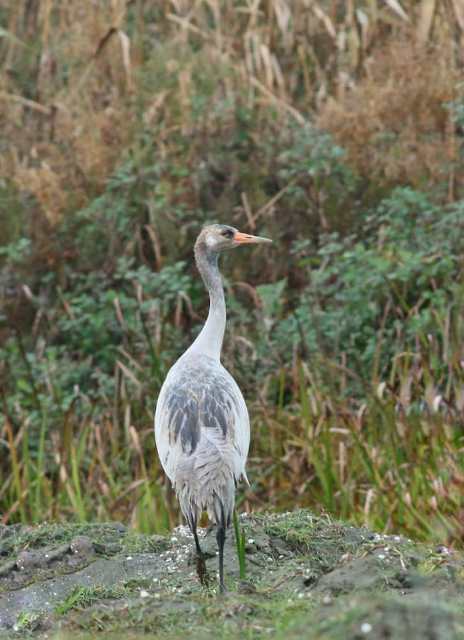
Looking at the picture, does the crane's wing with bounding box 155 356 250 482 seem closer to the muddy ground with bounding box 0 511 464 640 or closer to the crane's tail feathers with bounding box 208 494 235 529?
the crane's tail feathers with bounding box 208 494 235 529

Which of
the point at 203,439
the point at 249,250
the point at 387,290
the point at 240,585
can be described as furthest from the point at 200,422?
the point at 249,250

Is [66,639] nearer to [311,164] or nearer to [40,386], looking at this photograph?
[40,386]

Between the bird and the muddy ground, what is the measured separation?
0.28 m

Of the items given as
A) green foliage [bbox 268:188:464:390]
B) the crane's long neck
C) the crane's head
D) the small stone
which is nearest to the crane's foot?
the small stone

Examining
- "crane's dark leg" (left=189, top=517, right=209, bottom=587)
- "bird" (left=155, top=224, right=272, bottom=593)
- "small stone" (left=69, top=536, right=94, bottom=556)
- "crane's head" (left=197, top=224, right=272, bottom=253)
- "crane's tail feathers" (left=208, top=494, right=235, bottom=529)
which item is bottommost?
"small stone" (left=69, top=536, right=94, bottom=556)

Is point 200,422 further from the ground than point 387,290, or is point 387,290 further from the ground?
point 200,422

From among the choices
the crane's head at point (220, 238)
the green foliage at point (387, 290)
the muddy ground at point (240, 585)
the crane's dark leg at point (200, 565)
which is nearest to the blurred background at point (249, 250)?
the green foliage at point (387, 290)

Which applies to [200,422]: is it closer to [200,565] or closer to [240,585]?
[200,565]

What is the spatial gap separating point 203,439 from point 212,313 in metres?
0.98

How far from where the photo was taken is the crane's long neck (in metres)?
5.84

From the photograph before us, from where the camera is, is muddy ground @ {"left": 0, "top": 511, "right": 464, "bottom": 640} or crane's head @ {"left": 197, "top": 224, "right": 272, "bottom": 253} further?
crane's head @ {"left": 197, "top": 224, "right": 272, "bottom": 253}

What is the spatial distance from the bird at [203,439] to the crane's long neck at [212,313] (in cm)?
2

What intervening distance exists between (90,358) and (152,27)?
408cm

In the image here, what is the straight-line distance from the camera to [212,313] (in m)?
5.93
